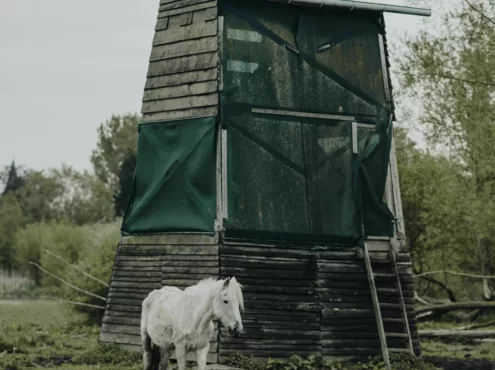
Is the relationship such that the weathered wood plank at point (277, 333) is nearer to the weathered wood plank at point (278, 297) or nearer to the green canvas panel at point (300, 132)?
the weathered wood plank at point (278, 297)

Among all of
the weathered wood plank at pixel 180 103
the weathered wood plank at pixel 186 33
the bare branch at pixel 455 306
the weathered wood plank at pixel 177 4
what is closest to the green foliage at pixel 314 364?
the weathered wood plank at pixel 180 103

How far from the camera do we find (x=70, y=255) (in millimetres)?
36375

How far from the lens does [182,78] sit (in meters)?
14.4

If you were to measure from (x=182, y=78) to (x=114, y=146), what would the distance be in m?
46.3

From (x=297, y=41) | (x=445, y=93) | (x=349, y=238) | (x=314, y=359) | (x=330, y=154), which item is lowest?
(x=314, y=359)

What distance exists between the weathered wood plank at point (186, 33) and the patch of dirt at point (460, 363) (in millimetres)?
7060

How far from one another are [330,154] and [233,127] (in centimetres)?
186

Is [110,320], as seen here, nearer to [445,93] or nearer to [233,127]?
[233,127]

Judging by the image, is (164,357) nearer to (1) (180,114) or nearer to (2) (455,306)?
(1) (180,114)

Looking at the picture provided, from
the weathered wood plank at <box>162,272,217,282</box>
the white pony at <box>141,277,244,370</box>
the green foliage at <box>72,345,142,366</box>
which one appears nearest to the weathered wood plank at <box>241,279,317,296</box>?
the weathered wood plank at <box>162,272,217,282</box>

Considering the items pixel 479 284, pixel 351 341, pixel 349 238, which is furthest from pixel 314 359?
pixel 479 284

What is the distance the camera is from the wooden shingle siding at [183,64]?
46.1 feet

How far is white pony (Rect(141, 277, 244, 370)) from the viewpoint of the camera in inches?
360

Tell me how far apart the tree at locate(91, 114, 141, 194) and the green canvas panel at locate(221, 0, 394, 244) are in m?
43.2
